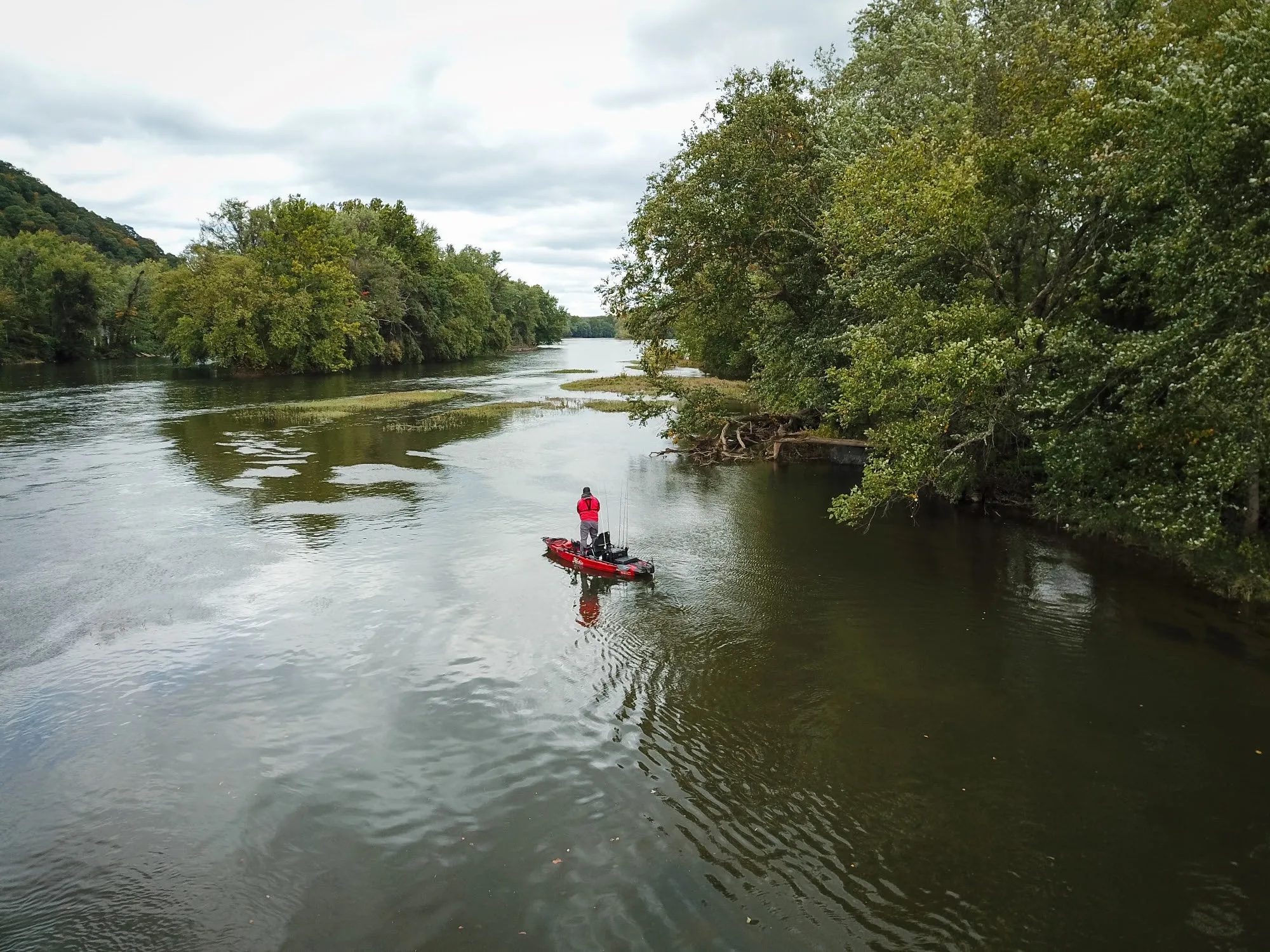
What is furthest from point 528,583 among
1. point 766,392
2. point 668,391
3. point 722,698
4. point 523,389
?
point 523,389

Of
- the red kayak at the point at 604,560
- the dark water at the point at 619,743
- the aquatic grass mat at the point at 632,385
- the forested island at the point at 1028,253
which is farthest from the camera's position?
the aquatic grass mat at the point at 632,385

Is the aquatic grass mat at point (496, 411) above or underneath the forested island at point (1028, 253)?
underneath

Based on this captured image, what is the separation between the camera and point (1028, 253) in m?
20.8

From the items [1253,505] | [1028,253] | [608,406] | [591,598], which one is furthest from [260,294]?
[1253,505]

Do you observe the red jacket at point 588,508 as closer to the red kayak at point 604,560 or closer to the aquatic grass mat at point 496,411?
the red kayak at point 604,560

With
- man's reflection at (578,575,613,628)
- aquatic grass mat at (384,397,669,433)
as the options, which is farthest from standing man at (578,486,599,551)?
aquatic grass mat at (384,397,669,433)

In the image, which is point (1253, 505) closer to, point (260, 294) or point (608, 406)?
point (608, 406)

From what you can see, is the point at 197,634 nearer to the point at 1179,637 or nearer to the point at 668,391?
the point at 1179,637

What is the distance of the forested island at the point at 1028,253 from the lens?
13148mm

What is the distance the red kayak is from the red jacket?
74 cm

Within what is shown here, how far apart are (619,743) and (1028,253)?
18.0 m

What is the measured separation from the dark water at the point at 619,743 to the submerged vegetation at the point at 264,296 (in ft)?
179

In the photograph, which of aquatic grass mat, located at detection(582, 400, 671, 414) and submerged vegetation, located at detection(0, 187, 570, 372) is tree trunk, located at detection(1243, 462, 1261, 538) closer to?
aquatic grass mat, located at detection(582, 400, 671, 414)

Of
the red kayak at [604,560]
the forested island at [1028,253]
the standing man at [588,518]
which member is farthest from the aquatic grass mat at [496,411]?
the red kayak at [604,560]
